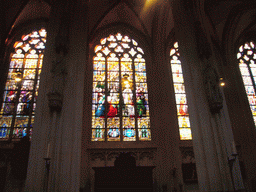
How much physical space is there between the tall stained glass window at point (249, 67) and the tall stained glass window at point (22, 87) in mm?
11053

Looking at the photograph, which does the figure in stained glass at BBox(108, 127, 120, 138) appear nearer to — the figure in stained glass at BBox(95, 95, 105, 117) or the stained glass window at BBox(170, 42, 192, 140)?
the figure in stained glass at BBox(95, 95, 105, 117)

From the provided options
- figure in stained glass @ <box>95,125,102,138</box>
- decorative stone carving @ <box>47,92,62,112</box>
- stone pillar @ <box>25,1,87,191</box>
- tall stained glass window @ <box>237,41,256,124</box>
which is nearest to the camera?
stone pillar @ <box>25,1,87,191</box>

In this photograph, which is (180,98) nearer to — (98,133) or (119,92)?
(119,92)

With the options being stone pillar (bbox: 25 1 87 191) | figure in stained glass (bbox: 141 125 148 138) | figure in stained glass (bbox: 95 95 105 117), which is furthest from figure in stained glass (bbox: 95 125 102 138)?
stone pillar (bbox: 25 1 87 191)

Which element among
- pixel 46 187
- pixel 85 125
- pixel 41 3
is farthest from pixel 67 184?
pixel 41 3

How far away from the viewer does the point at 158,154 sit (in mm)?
10172

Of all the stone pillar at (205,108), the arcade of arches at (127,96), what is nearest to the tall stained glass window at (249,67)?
the arcade of arches at (127,96)

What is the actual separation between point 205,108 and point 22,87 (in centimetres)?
873

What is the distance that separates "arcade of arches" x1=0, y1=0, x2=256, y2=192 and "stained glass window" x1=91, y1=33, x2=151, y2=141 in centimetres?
5

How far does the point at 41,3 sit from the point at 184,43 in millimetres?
8456

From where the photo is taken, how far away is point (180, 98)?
459 inches

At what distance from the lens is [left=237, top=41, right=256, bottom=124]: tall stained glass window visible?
40.5ft

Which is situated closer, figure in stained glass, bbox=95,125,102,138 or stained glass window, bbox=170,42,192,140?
figure in stained glass, bbox=95,125,102,138

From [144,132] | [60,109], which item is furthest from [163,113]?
[60,109]
